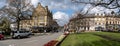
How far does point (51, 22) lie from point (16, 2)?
88.2 meters

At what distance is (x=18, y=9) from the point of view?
80.8 metres

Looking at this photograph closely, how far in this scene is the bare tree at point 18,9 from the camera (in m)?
80.4

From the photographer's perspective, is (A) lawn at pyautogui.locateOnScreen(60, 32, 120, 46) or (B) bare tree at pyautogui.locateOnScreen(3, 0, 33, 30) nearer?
(A) lawn at pyautogui.locateOnScreen(60, 32, 120, 46)

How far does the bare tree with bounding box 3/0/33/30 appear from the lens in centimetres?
8044

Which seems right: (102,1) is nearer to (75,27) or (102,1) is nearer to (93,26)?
(75,27)

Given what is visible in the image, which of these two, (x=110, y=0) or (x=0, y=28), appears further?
(x=0, y=28)

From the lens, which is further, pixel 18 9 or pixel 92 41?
pixel 18 9

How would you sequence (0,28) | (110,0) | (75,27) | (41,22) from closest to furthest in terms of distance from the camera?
(110,0) → (0,28) → (75,27) → (41,22)

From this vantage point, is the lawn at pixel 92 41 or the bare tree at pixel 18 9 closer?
the lawn at pixel 92 41

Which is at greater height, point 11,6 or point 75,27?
point 11,6

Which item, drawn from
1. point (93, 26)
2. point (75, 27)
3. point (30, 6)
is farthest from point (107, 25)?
point (30, 6)

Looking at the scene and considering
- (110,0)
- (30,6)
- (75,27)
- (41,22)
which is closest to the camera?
(110,0)

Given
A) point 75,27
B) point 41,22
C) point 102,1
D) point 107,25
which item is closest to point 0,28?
point 75,27

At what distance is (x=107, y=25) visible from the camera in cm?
17762
